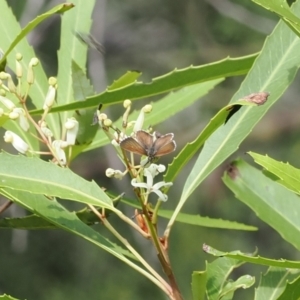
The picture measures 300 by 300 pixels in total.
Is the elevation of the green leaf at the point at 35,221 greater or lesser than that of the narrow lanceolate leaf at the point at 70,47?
lesser

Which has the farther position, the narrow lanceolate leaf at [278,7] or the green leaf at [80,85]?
the green leaf at [80,85]

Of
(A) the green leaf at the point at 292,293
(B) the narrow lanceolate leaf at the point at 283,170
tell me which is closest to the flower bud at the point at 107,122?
(B) the narrow lanceolate leaf at the point at 283,170

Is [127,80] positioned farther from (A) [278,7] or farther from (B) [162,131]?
(B) [162,131]

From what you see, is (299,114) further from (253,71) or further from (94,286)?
(253,71)

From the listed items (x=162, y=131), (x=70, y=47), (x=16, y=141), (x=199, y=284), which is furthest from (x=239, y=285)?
(x=162, y=131)

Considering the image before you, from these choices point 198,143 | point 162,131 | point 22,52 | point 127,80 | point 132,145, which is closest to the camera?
point 132,145

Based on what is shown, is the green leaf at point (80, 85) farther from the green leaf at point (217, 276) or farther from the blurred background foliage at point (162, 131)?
the blurred background foliage at point (162, 131)

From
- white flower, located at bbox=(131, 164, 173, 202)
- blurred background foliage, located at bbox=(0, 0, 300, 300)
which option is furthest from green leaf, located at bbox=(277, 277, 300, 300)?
blurred background foliage, located at bbox=(0, 0, 300, 300)
